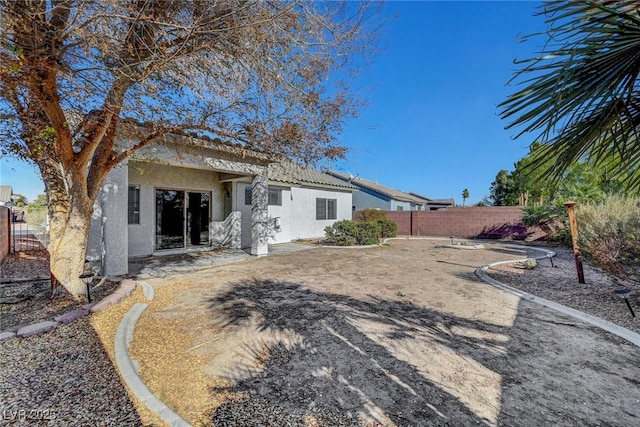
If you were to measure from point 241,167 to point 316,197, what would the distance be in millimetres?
8451

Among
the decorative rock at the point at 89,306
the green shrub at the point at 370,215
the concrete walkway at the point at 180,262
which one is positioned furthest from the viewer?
the green shrub at the point at 370,215

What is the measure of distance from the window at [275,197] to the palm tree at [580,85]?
12.7 meters

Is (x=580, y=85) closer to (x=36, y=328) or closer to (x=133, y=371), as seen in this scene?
(x=133, y=371)

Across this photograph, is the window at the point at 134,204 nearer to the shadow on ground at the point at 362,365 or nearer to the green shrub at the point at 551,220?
the shadow on ground at the point at 362,365

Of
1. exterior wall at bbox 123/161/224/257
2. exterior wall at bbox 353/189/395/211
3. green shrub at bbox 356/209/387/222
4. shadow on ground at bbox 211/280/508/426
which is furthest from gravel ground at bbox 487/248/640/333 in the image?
exterior wall at bbox 353/189/395/211

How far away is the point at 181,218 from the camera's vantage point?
1084cm

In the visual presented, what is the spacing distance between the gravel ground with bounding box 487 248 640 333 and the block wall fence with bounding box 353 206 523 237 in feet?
31.8

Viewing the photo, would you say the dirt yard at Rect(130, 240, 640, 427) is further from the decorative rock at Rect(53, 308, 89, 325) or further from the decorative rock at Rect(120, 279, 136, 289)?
the decorative rock at Rect(53, 308, 89, 325)

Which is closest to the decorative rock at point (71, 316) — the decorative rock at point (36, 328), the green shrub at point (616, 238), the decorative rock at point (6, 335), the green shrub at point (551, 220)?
the decorative rock at point (36, 328)

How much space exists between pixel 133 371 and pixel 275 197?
11736mm

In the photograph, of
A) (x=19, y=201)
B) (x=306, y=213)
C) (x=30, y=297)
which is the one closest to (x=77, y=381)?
(x=30, y=297)

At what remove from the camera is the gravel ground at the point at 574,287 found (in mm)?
4875

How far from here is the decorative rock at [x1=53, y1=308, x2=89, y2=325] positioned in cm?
407

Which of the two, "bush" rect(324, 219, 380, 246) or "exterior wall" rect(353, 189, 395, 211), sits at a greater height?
"exterior wall" rect(353, 189, 395, 211)
